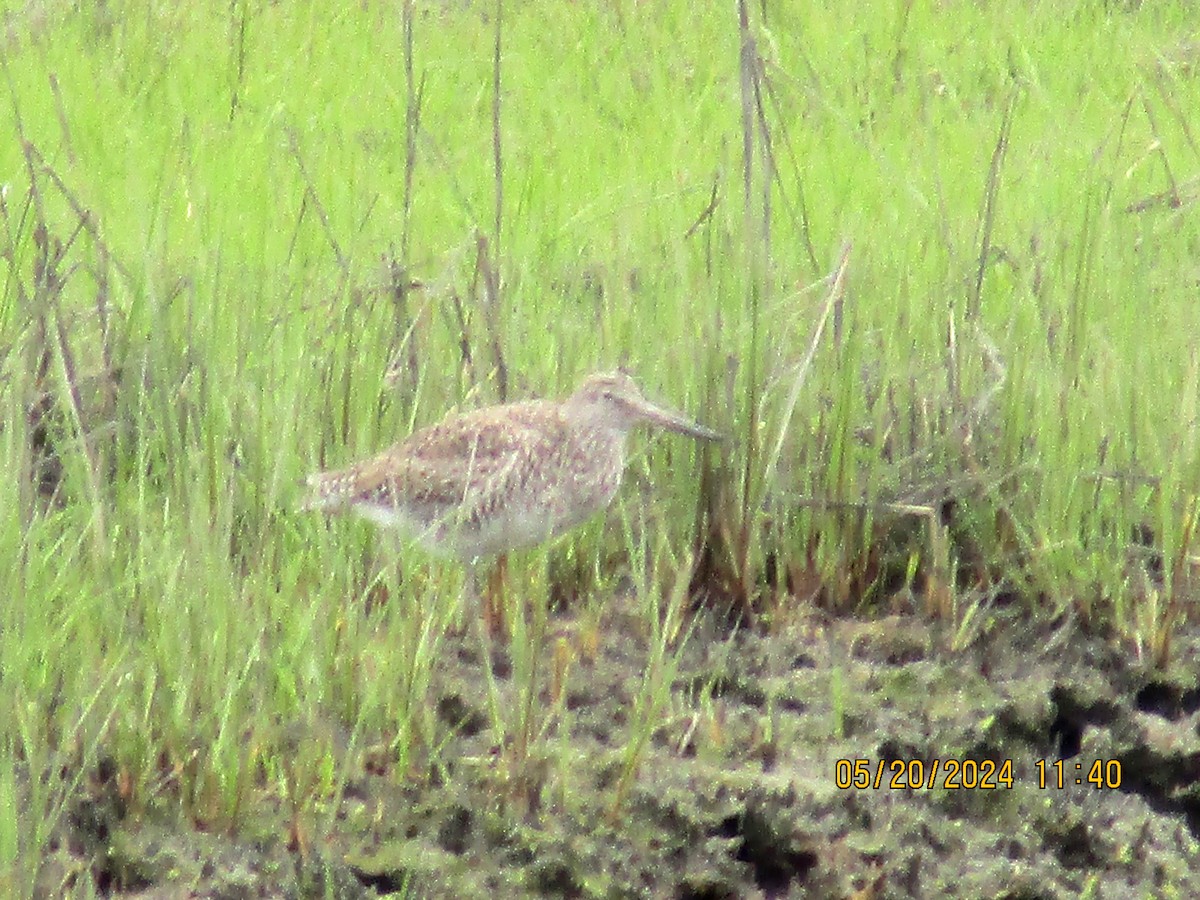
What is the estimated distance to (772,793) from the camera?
260 cm

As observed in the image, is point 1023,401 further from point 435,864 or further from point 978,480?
point 435,864

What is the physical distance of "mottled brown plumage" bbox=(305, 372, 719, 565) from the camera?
302cm

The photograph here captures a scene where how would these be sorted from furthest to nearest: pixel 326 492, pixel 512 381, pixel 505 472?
pixel 512 381 → pixel 505 472 → pixel 326 492

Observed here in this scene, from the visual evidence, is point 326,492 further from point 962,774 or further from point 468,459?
point 962,774

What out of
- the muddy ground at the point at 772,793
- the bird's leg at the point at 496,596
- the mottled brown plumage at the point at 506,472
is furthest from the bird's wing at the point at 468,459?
Result: the muddy ground at the point at 772,793

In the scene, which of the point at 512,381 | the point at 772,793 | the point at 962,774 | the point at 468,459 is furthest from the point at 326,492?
the point at 962,774

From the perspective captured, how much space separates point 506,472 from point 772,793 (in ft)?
2.62

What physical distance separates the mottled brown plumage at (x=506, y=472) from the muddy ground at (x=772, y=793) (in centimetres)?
19

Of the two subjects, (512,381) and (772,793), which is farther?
(512,381)

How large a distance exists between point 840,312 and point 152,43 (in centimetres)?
364

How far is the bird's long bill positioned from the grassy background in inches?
2.0

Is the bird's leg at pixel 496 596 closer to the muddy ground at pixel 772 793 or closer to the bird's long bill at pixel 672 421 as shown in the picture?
the muddy ground at pixel 772 793

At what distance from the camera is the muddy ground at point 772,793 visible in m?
2.39

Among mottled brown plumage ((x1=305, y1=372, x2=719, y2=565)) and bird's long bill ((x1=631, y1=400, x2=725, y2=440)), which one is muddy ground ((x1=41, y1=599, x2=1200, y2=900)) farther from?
bird's long bill ((x1=631, y1=400, x2=725, y2=440))
